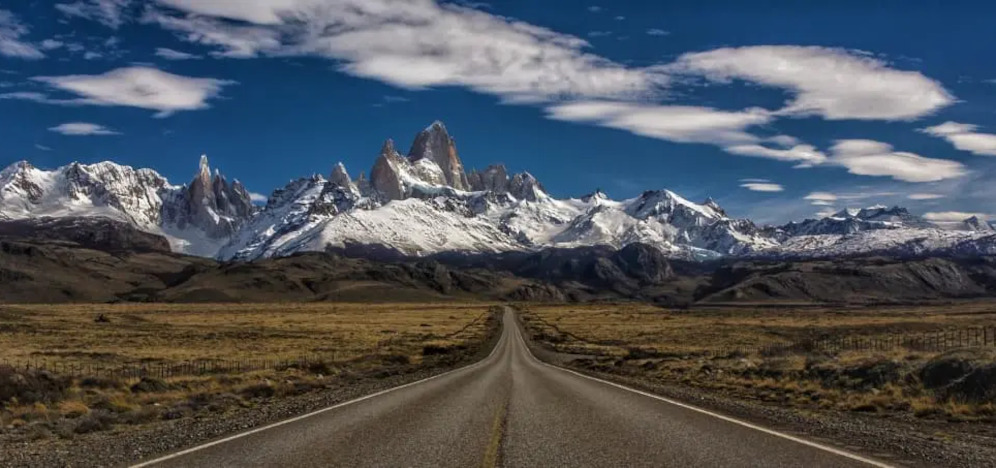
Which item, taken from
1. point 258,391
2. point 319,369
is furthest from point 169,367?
point 258,391

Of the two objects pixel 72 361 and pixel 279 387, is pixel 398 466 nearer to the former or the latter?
pixel 279 387

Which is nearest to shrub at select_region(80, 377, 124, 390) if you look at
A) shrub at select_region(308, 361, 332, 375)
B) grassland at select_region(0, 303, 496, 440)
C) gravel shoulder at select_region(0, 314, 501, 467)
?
grassland at select_region(0, 303, 496, 440)

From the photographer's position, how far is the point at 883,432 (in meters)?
16.6

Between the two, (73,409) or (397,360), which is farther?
(397,360)

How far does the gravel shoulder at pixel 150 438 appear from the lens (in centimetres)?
1432

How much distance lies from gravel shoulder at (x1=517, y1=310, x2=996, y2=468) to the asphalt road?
30.8 inches

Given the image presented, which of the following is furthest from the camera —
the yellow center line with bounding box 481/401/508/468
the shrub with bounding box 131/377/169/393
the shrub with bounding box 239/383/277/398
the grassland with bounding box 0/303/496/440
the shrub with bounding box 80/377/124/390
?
the shrub with bounding box 80/377/124/390

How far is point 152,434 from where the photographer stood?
1759cm

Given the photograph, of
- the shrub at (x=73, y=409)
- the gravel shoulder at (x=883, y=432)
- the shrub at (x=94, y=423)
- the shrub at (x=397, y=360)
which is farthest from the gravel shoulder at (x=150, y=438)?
the shrub at (x=397, y=360)

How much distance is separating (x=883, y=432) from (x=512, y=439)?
7.92m

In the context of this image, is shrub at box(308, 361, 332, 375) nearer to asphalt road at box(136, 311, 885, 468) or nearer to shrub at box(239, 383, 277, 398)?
shrub at box(239, 383, 277, 398)

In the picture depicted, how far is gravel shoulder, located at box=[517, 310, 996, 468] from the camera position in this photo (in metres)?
13.4

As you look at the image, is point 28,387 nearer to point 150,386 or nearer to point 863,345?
point 150,386

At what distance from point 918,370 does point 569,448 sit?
1660 cm
